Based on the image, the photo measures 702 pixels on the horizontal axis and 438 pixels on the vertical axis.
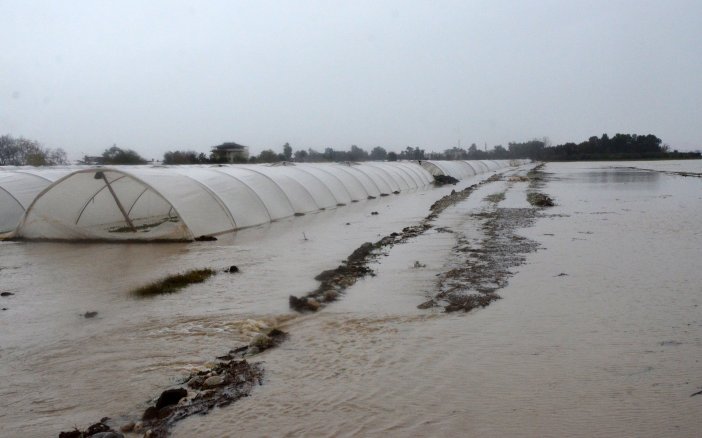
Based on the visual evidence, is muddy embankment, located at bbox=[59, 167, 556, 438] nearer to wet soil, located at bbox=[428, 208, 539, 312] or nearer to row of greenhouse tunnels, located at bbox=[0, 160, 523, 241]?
wet soil, located at bbox=[428, 208, 539, 312]

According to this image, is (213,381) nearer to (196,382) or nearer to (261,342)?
(196,382)

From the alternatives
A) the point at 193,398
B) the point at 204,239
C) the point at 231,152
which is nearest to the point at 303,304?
the point at 193,398

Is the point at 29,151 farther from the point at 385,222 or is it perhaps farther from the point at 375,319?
the point at 375,319

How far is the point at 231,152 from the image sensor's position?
58.3m

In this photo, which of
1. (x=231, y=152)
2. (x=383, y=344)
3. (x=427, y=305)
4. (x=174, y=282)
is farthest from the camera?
(x=231, y=152)

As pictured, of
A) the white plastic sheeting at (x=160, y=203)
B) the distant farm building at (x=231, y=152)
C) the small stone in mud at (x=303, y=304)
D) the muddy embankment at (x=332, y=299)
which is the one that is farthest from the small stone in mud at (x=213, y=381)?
the distant farm building at (x=231, y=152)

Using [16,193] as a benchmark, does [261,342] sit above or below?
below

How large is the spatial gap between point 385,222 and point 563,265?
8.46 meters

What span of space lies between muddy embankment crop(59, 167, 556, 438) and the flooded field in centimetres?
13

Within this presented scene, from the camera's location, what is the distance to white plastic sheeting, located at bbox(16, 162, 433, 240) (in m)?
14.2

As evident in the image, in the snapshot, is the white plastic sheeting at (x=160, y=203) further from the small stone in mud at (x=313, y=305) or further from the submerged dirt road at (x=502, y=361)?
the small stone in mud at (x=313, y=305)

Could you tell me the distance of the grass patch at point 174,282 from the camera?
845 cm

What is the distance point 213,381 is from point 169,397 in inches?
18.9

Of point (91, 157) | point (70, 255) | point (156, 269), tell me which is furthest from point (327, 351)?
point (91, 157)
